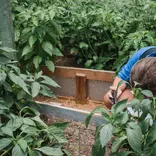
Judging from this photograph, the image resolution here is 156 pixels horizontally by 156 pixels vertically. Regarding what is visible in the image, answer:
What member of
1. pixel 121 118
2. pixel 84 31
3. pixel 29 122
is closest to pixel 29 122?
pixel 29 122

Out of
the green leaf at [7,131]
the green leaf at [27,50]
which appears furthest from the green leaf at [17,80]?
the green leaf at [27,50]

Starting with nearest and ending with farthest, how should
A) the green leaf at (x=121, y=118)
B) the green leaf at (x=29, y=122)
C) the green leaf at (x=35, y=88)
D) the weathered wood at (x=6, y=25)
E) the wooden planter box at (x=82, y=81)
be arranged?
the green leaf at (x=121, y=118) → the green leaf at (x=29, y=122) → the green leaf at (x=35, y=88) → the weathered wood at (x=6, y=25) → the wooden planter box at (x=82, y=81)

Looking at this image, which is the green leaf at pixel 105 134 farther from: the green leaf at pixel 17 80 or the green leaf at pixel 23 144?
the green leaf at pixel 17 80

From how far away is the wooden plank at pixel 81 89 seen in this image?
3436 millimetres

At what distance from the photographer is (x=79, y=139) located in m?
2.60

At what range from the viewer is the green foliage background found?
322 cm

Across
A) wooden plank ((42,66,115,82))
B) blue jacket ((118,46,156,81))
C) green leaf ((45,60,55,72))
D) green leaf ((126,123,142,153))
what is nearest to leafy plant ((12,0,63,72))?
green leaf ((45,60,55,72))

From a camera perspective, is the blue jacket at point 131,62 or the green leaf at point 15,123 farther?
the blue jacket at point 131,62

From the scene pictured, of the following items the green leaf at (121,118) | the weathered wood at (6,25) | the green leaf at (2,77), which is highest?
the weathered wood at (6,25)

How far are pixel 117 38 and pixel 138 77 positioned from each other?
1450 mm

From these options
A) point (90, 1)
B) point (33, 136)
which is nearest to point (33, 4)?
point (90, 1)

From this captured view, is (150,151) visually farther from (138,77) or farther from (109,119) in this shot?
(138,77)

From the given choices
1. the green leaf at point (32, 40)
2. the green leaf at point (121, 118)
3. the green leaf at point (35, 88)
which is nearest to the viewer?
the green leaf at point (121, 118)

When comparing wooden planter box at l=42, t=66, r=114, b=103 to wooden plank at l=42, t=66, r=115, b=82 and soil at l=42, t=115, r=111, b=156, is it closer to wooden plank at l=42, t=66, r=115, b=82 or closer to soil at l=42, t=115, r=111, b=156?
wooden plank at l=42, t=66, r=115, b=82
